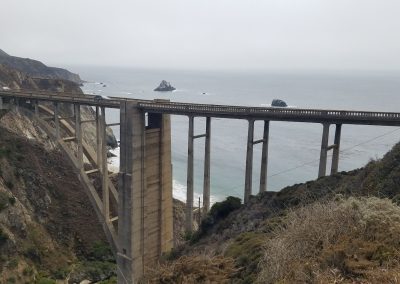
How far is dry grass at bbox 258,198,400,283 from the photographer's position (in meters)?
9.58

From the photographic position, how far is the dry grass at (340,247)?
9578 millimetres

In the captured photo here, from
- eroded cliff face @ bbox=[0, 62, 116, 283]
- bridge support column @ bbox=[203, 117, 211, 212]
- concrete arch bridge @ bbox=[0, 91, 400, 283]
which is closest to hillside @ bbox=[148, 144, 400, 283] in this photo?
bridge support column @ bbox=[203, 117, 211, 212]

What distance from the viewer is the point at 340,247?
34.1ft

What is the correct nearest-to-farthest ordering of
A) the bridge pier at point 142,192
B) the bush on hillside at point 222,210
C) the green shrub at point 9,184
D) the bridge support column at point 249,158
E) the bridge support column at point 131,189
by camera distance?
the bridge support column at point 249,158 → the bush on hillside at point 222,210 → the bridge support column at point 131,189 → the bridge pier at point 142,192 → the green shrub at point 9,184

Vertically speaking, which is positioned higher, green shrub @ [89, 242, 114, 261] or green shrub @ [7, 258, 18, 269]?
green shrub @ [7, 258, 18, 269]

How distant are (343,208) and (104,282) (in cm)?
2632

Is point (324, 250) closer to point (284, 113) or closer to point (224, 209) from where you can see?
point (284, 113)

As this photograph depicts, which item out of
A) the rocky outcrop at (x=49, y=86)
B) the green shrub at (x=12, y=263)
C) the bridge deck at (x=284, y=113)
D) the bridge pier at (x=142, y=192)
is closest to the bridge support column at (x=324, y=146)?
the bridge deck at (x=284, y=113)

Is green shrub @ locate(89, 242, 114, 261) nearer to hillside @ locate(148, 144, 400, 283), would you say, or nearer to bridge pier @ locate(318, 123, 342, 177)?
hillside @ locate(148, 144, 400, 283)

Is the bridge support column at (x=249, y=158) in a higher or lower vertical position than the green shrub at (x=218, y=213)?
higher

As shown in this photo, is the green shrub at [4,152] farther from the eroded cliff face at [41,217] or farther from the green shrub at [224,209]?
the green shrub at [224,209]

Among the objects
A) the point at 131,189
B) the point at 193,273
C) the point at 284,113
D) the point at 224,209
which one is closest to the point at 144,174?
the point at 131,189

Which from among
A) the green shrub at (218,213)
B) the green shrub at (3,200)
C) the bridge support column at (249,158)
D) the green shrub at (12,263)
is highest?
the bridge support column at (249,158)

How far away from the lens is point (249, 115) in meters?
24.4
